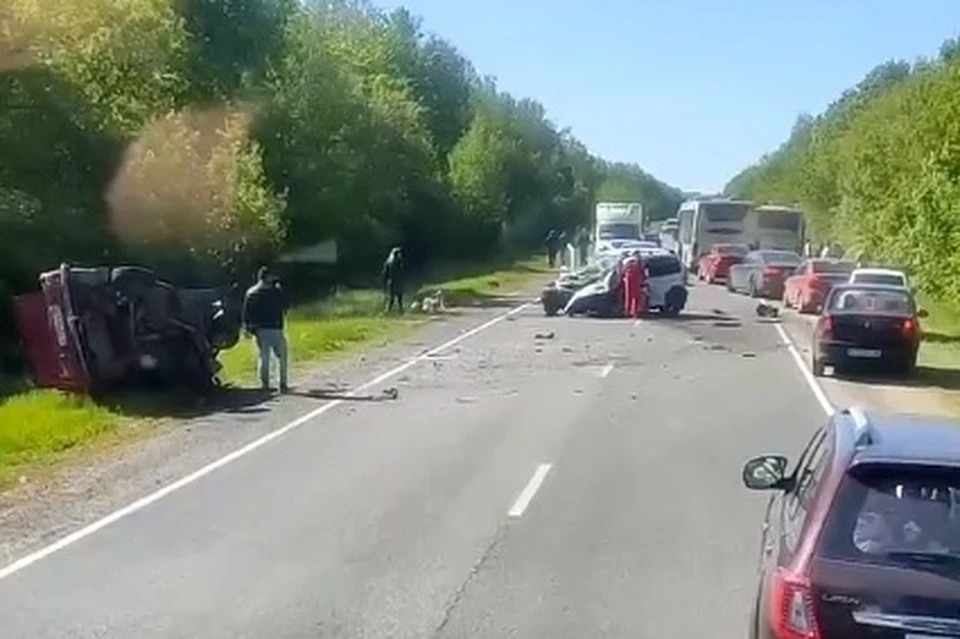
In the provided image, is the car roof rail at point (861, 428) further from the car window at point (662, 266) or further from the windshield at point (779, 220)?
the windshield at point (779, 220)

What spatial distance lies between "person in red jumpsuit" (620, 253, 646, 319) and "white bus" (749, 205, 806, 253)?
86.7 ft

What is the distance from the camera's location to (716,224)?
244 ft

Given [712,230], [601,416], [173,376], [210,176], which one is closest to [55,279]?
[173,376]

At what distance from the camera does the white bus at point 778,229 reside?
2805 inches

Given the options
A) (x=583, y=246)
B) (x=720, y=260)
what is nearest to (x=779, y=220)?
(x=720, y=260)

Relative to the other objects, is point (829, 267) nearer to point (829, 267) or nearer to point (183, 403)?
point (829, 267)

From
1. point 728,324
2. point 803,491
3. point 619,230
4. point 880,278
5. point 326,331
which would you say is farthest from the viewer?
point 619,230

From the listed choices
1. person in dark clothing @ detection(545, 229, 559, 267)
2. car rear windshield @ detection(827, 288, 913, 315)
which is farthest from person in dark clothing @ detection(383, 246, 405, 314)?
person in dark clothing @ detection(545, 229, 559, 267)

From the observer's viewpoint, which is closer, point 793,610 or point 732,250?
point 793,610

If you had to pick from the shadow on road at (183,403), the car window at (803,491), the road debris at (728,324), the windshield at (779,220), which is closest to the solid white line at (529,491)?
the car window at (803,491)

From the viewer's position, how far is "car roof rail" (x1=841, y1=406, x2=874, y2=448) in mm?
7340

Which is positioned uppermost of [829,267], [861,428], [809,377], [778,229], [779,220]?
[861,428]

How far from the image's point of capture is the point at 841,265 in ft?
163

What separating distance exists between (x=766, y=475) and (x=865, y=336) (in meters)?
21.0
